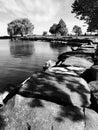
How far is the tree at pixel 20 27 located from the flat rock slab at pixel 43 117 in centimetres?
11936

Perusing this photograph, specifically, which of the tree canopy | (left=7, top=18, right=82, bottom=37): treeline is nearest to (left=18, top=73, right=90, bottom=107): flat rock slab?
the tree canopy

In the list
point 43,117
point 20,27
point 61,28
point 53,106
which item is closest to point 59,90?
point 53,106

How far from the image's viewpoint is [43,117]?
3.58 meters

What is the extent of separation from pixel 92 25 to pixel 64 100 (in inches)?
626

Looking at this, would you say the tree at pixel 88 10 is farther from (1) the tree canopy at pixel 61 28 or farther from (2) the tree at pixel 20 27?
(2) the tree at pixel 20 27

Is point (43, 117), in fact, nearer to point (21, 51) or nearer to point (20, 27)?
point (21, 51)

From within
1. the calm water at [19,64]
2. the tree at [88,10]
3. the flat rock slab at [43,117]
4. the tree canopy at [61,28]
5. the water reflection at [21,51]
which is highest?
the tree canopy at [61,28]

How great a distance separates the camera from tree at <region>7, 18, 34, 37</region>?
119 m

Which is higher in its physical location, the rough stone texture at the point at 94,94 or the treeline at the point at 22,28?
the treeline at the point at 22,28

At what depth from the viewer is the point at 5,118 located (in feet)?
11.8

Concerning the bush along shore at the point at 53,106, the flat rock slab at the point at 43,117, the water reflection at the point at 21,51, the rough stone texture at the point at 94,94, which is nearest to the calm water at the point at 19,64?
the water reflection at the point at 21,51

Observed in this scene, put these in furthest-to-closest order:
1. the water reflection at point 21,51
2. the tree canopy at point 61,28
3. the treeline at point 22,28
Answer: the treeline at point 22,28
the tree canopy at point 61,28
the water reflection at point 21,51

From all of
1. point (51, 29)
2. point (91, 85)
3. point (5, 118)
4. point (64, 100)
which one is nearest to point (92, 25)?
point (91, 85)

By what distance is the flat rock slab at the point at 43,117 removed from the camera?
340cm
